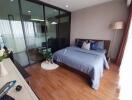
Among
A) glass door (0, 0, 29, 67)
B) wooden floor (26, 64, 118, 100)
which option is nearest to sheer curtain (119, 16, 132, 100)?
wooden floor (26, 64, 118, 100)

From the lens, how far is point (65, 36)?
4.58m

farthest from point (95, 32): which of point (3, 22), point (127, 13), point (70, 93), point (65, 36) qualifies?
point (3, 22)

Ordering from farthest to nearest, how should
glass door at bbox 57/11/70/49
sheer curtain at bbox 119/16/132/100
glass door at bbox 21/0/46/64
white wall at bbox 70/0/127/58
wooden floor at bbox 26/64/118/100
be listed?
glass door at bbox 57/11/70/49 < white wall at bbox 70/0/127/58 < glass door at bbox 21/0/46/64 < wooden floor at bbox 26/64/118/100 < sheer curtain at bbox 119/16/132/100

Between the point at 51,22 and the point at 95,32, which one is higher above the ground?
the point at 51,22

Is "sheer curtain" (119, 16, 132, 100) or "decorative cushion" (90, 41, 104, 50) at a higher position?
"decorative cushion" (90, 41, 104, 50)

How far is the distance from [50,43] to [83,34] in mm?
1786

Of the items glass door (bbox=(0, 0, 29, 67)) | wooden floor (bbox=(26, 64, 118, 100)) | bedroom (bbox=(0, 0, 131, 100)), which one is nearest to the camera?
wooden floor (bbox=(26, 64, 118, 100))

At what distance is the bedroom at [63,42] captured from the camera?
2.02 m

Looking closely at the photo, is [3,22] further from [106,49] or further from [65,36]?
[106,49]

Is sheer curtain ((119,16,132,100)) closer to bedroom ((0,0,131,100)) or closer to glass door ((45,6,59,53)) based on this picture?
bedroom ((0,0,131,100))

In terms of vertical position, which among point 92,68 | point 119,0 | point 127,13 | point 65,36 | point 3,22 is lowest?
point 92,68

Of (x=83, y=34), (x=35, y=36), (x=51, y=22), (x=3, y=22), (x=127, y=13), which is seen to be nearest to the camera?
(x=3, y=22)

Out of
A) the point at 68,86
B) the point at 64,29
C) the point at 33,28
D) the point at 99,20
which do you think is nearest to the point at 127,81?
the point at 68,86

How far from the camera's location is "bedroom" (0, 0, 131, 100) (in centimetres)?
202
